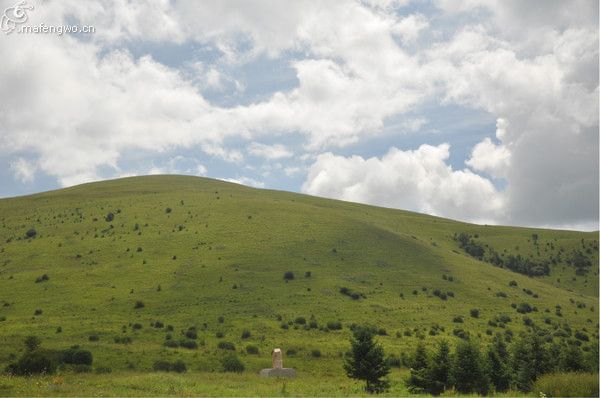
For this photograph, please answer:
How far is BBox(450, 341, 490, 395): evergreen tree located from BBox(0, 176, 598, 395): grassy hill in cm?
413

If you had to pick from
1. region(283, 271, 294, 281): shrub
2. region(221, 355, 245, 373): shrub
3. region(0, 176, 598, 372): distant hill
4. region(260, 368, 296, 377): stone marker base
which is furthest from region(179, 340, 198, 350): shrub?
region(283, 271, 294, 281): shrub

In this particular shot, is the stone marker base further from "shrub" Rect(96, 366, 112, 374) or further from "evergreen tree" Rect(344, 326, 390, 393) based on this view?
"shrub" Rect(96, 366, 112, 374)

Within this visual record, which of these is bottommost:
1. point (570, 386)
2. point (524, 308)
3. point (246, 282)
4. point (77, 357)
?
point (77, 357)

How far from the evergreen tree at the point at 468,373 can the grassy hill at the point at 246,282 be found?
413cm

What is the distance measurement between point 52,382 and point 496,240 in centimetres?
12314

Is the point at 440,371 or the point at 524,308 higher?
the point at 524,308

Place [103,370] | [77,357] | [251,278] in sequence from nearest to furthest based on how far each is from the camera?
[103,370] < [77,357] < [251,278]

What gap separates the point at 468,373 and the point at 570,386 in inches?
454

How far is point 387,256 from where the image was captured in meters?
99.3

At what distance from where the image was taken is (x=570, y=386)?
74.6 feet

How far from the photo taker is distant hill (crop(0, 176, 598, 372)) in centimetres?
5900

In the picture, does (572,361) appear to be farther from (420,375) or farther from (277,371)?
(277,371)

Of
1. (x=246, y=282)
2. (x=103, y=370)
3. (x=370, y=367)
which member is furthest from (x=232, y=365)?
(x=246, y=282)

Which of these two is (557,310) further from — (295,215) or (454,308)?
(295,215)
